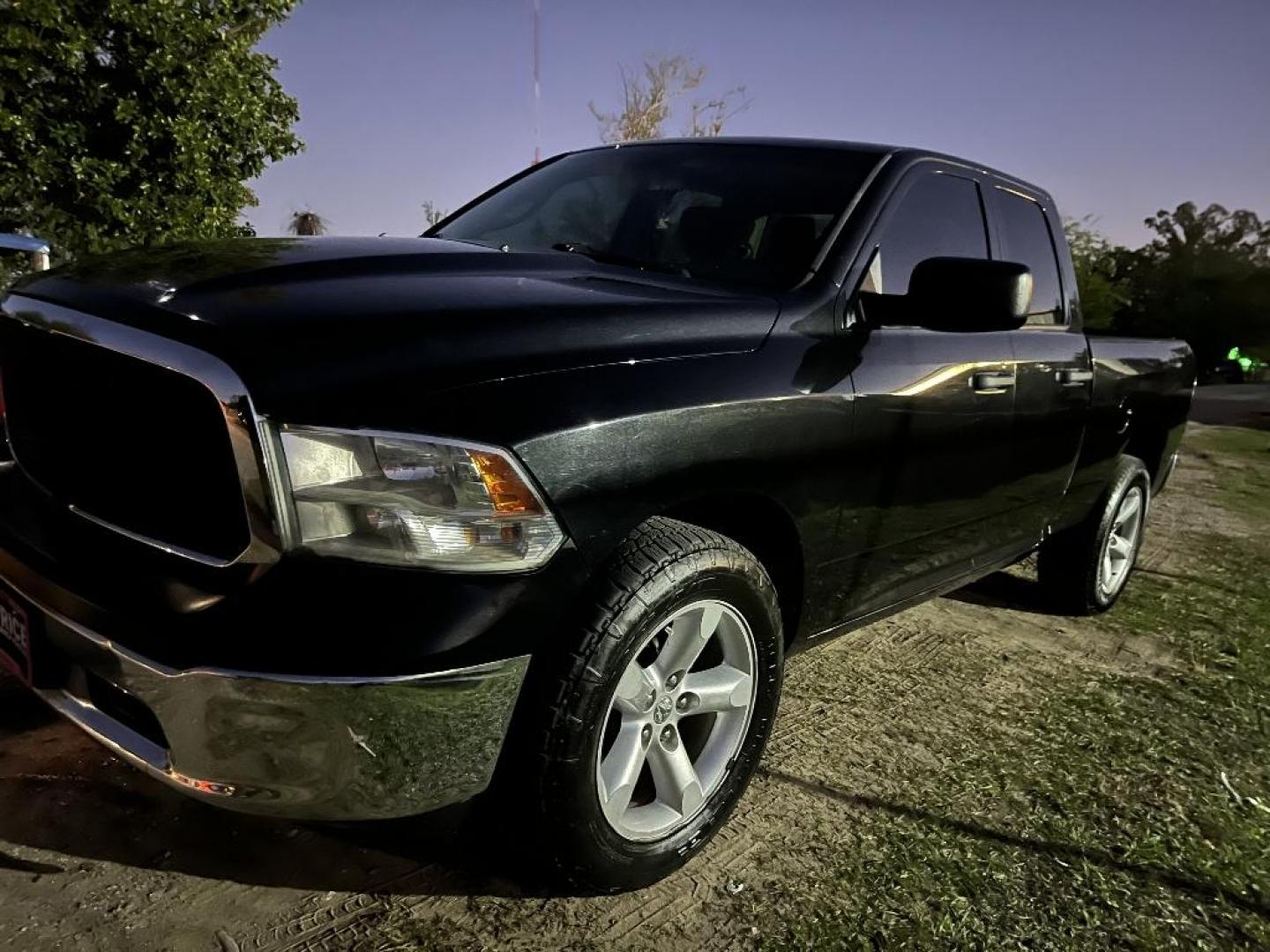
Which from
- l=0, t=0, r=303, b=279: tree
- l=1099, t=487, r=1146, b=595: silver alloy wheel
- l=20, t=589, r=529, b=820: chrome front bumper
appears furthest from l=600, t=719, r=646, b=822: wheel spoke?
l=0, t=0, r=303, b=279: tree

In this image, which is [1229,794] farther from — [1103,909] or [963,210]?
[963,210]

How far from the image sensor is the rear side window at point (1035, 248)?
3711 millimetres

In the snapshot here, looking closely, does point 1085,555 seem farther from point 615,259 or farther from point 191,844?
point 191,844

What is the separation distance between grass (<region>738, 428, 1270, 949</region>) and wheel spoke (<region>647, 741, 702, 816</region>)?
27 centimetres

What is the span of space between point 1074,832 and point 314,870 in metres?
→ 1.92

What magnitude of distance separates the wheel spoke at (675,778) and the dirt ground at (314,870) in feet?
0.60

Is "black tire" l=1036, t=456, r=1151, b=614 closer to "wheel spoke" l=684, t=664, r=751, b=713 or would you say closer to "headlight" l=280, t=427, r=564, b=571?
"wheel spoke" l=684, t=664, r=751, b=713

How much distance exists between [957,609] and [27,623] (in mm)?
3687

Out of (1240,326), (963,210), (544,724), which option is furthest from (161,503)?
(1240,326)

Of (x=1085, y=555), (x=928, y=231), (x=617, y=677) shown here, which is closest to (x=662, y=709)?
(x=617, y=677)

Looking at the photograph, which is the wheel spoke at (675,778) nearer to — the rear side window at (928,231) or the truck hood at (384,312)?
the truck hood at (384,312)

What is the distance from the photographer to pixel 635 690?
2162mm

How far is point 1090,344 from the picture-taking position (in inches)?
157

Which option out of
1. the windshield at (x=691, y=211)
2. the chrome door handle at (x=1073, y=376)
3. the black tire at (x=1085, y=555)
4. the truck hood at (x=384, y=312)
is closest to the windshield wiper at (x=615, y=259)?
the windshield at (x=691, y=211)
